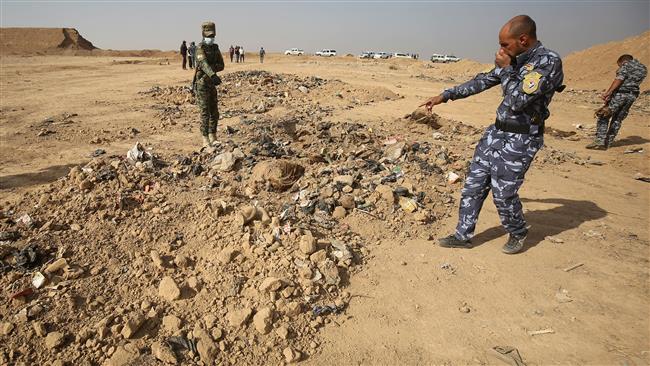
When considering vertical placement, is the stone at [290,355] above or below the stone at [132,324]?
below

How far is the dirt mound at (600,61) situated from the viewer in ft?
57.6

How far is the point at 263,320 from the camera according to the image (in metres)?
2.16

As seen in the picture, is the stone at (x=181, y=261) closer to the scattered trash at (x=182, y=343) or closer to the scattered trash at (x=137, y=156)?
the scattered trash at (x=182, y=343)

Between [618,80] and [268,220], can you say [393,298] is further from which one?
[618,80]

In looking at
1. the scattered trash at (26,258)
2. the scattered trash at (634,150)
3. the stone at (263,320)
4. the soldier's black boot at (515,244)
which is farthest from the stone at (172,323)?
the scattered trash at (634,150)

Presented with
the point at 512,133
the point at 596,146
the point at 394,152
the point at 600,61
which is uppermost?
the point at 600,61

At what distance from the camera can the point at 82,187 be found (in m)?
3.49

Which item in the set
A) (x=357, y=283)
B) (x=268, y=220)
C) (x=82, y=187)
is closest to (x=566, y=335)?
(x=357, y=283)

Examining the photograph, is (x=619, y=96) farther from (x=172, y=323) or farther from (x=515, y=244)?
(x=172, y=323)

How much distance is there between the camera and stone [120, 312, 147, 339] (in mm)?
2113

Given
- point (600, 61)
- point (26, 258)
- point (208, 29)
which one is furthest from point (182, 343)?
point (600, 61)

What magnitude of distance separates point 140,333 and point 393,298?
5.46ft

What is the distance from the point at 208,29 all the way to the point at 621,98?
7123mm

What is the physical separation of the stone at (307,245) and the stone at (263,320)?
0.58 metres
